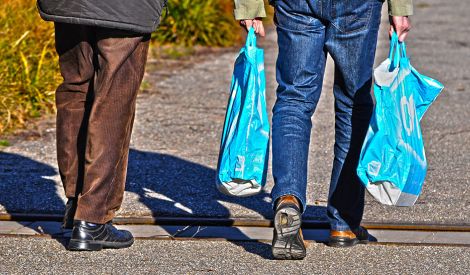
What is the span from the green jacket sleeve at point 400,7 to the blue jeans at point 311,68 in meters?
0.06

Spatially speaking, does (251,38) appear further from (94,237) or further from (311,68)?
(94,237)

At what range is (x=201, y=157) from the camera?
680 centimetres

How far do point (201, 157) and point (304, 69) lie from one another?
2.37 m

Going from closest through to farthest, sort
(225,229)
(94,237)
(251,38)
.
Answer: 1. (251,38)
2. (94,237)
3. (225,229)

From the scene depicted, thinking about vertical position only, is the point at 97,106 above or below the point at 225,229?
above

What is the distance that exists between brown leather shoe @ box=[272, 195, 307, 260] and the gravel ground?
72 mm

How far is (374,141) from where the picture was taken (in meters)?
4.48

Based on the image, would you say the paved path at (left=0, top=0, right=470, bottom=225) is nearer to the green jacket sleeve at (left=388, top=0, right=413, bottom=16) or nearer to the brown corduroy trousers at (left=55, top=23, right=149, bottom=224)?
the brown corduroy trousers at (left=55, top=23, right=149, bottom=224)

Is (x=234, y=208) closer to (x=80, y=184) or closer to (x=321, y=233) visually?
(x=321, y=233)

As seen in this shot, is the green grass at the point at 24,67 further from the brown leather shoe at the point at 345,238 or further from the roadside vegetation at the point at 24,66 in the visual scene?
the brown leather shoe at the point at 345,238

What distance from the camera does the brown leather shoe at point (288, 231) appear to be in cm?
442

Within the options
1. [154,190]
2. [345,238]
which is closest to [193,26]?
[154,190]

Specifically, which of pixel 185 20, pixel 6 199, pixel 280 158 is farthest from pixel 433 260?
pixel 185 20

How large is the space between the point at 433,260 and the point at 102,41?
1703 millimetres
